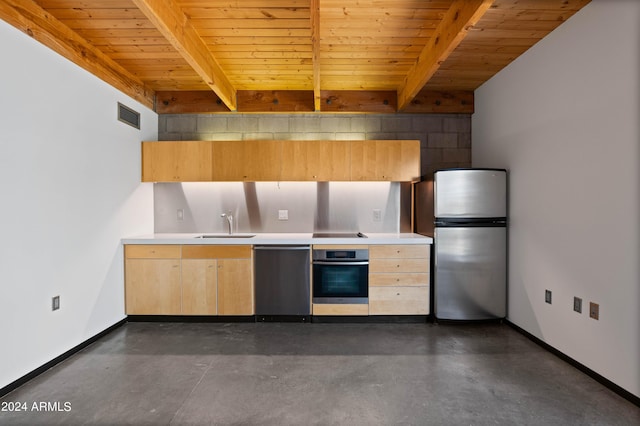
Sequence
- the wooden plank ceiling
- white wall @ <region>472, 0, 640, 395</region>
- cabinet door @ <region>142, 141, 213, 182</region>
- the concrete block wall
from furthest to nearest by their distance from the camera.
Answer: the concrete block wall, cabinet door @ <region>142, 141, 213, 182</region>, the wooden plank ceiling, white wall @ <region>472, 0, 640, 395</region>

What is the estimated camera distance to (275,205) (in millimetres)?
4055

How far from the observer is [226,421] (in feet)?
6.01

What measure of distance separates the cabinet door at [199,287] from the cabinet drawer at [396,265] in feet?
5.58

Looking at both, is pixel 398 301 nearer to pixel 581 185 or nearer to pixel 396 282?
pixel 396 282

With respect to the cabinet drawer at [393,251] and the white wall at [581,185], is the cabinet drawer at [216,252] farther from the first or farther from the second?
the white wall at [581,185]

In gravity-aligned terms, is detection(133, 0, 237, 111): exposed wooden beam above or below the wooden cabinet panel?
above

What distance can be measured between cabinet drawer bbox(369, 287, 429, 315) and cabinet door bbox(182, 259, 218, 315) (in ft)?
5.53

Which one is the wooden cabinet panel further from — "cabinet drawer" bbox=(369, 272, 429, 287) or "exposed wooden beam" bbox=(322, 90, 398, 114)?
"exposed wooden beam" bbox=(322, 90, 398, 114)

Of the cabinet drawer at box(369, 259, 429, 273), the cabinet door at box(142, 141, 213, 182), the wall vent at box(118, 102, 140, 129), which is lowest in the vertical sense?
the cabinet drawer at box(369, 259, 429, 273)

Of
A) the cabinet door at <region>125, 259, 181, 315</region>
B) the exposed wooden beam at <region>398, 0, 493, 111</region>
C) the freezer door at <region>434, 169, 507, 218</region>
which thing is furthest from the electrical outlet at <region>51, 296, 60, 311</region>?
the exposed wooden beam at <region>398, 0, 493, 111</region>

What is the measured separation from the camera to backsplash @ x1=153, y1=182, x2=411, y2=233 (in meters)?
4.03

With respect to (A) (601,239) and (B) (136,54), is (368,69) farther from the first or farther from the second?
(A) (601,239)

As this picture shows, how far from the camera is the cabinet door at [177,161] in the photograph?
3.72m

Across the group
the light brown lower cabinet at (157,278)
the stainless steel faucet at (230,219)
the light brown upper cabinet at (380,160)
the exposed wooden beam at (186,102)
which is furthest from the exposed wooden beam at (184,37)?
the light brown lower cabinet at (157,278)
